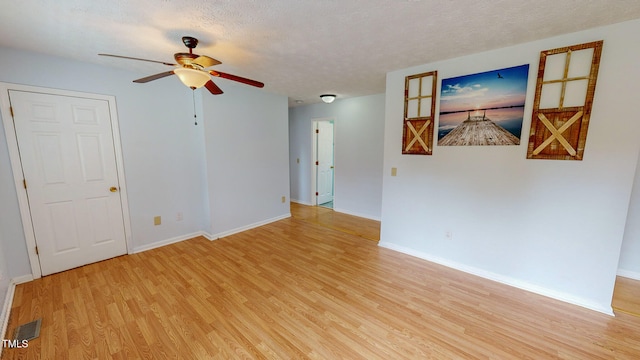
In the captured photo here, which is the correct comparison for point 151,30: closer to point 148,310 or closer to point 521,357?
point 148,310

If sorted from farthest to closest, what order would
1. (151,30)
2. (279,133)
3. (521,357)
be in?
1. (279,133)
2. (151,30)
3. (521,357)

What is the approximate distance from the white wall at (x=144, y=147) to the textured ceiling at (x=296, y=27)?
0.20 metres

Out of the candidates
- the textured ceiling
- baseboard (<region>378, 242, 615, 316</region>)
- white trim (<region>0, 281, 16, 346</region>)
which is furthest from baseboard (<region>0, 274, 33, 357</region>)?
baseboard (<region>378, 242, 615, 316</region>)

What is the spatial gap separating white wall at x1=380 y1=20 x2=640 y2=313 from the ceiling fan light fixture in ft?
7.20

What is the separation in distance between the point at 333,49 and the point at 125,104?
104 inches

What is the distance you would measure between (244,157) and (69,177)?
81.3 inches

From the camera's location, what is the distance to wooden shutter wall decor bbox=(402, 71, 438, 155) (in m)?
2.80

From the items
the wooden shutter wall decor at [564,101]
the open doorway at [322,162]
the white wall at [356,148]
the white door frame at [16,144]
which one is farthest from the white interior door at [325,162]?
the wooden shutter wall decor at [564,101]

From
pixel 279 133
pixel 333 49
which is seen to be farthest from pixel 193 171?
pixel 333 49

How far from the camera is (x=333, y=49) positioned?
235 cm

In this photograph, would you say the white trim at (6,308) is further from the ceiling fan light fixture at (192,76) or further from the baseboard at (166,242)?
the ceiling fan light fixture at (192,76)

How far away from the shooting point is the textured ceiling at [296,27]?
5.39 ft

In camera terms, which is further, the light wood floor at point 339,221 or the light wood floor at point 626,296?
the light wood floor at point 339,221

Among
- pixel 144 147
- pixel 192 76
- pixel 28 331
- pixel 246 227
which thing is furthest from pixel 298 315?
pixel 144 147
